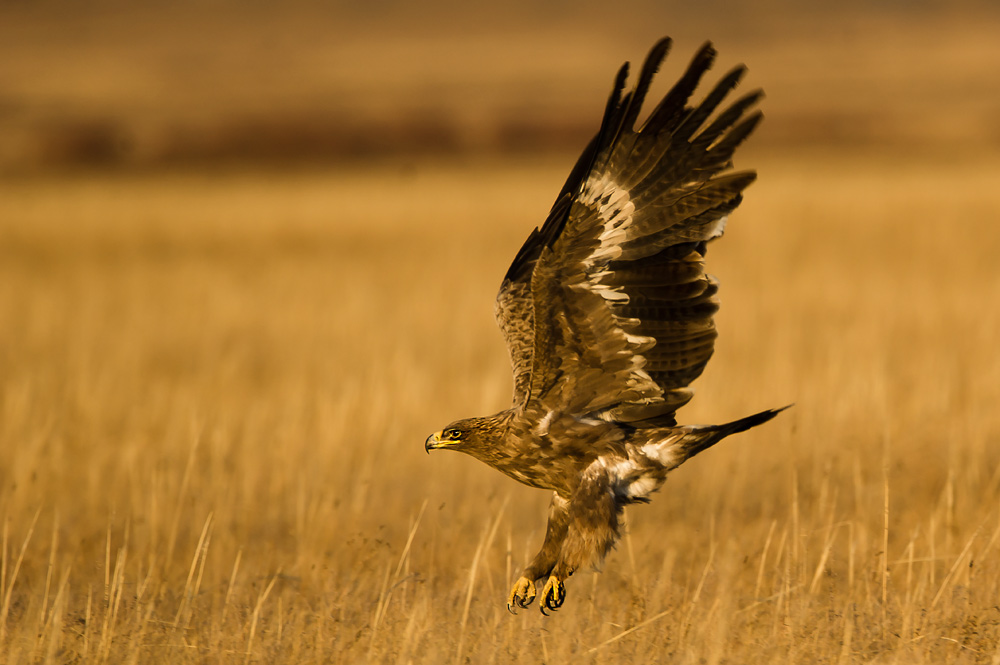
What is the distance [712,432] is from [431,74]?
70.0 meters

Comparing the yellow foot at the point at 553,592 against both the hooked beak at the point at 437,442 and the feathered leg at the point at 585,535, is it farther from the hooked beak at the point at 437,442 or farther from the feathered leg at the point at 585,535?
the hooked beak at the point at 437,442

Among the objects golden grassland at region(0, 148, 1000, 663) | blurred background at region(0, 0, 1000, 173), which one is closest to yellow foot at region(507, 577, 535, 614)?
golden grassland at region(0, 148, 1000, 663)

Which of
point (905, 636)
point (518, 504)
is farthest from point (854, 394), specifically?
point (905, 636)

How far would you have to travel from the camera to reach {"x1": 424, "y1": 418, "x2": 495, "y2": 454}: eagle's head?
4.66 m

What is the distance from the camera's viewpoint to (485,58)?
79875mm

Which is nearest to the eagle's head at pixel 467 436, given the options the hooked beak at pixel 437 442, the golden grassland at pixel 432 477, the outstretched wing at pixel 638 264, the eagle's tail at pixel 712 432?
the hooked beak at pixel 437 442

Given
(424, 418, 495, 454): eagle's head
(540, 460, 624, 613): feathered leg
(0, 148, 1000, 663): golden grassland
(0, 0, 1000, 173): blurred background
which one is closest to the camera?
(540, 460, 624, 613): feathered leg

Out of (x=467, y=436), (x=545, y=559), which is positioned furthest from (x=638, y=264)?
(x=545, y=559)

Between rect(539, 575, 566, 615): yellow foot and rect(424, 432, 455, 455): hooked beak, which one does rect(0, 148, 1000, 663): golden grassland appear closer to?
rect(539, 575, 566, 615): yellow foot

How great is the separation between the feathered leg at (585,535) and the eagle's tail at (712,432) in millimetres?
385

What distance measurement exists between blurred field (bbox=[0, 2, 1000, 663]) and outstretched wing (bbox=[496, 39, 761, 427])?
35.4 inches

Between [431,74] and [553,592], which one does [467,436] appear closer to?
[553,592]

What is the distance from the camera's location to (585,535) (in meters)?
4.32

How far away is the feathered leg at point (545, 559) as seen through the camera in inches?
170
